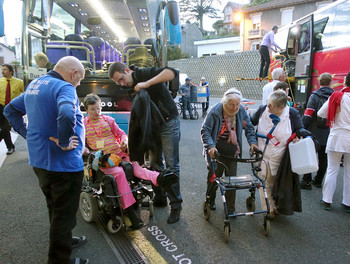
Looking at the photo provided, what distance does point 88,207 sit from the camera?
323 centimetres

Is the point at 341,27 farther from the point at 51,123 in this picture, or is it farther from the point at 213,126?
the point at 51,123

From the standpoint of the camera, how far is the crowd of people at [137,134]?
2139 millimetres

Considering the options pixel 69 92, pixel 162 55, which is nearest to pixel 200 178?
pixel 162 55

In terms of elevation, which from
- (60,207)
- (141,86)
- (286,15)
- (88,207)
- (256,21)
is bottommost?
(88,207)

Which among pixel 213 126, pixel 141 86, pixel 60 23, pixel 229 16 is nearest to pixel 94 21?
pixel 60 23

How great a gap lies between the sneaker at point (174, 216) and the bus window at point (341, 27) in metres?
5.75

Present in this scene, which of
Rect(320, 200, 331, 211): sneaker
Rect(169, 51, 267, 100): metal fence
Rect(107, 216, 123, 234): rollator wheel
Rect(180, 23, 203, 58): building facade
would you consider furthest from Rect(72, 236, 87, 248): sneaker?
Rect(180, 23, 203, 58): building facade

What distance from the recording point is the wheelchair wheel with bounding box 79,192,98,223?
3.12m

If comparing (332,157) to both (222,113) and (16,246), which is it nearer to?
(222,113)

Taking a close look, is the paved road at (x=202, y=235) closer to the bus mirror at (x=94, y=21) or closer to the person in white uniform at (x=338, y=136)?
the person in white uniform at (x=338, y=136)

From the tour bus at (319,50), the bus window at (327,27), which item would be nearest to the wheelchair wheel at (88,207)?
the tour bus at (319,50)

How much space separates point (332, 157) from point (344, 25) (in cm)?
451

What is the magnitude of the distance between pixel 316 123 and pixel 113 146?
335 centimetres

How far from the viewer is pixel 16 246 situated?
2.78 meters
